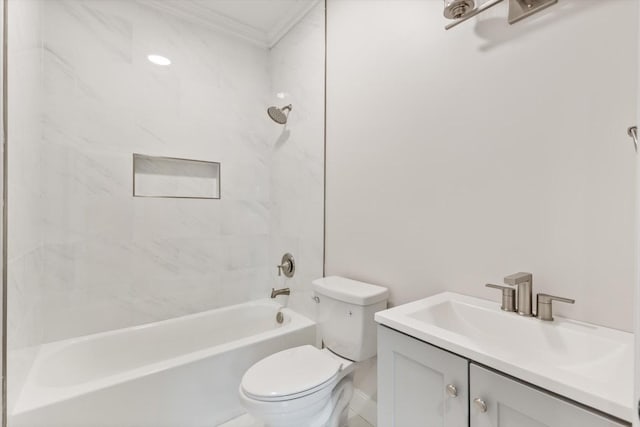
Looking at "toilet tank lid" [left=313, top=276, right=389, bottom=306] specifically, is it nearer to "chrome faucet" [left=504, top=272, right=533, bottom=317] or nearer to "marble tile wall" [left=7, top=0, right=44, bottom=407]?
"chrome faucet" [left=504, top=272, right=533, bottom=317]

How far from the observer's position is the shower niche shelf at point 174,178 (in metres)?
2.06

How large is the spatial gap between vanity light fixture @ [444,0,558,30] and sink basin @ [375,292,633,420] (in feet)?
3.43

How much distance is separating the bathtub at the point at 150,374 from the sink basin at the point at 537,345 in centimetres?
111

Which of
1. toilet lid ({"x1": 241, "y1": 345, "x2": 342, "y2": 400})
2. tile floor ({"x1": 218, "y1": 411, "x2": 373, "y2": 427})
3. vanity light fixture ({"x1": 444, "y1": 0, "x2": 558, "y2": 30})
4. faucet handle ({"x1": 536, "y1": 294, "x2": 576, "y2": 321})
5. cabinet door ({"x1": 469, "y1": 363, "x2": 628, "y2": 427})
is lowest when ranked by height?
tile floor ({"x1": 218, "y1": 411, "x2": 373, "y2": 427})

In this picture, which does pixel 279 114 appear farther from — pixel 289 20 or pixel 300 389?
pixel 300 389

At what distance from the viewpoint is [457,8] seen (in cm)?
113

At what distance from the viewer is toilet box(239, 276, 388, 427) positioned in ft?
4.03

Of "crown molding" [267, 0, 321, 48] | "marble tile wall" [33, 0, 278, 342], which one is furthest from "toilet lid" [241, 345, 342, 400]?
"crown molding" [267, 0, 321, 48]

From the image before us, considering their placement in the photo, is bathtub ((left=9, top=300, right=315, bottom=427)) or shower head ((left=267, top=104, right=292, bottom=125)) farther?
shower head ((left=267, top=104, right=292, bottom=125))

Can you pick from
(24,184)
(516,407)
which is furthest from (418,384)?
(24,184)

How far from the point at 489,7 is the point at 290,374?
67.5 inches

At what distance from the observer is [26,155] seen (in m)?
1.37

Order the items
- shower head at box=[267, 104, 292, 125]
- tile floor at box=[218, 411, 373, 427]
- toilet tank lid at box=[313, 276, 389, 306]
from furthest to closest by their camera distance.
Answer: shower head at box=[267, 104, 292, 125]
tile floor at box=[218, 411, 373, 427]
toilet tank lid at box=[313, 276, 389, 306]

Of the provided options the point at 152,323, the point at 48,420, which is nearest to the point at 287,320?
the point at 152,323
